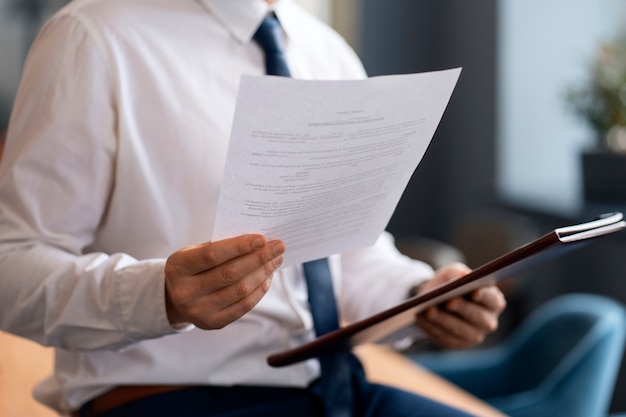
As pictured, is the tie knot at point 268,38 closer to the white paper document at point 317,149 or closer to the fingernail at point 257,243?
the white paper document at point 317,149

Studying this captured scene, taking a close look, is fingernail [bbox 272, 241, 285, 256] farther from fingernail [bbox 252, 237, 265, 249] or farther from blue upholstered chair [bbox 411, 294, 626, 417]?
blue upholstered chair [bbox 411, 294, 626, 417]

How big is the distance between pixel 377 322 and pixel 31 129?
1.61ft

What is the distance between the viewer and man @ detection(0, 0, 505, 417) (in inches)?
39.6

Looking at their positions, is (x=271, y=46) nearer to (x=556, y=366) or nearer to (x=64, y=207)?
(x=64, y=207)

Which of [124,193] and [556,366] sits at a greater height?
[124,193]

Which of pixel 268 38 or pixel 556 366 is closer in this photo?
pixel 268 38

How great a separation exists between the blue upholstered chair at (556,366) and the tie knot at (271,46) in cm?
137

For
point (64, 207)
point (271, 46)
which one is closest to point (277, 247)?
point (64, 207)

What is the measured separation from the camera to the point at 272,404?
Result: 1194 millimetres

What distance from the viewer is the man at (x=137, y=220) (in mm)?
1007

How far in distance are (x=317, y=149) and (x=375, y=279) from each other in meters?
0.56

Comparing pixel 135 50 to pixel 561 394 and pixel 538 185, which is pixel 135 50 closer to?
pixel 561 394

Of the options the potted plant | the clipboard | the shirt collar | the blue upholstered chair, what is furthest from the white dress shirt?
the potted plant

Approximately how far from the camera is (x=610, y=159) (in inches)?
124
